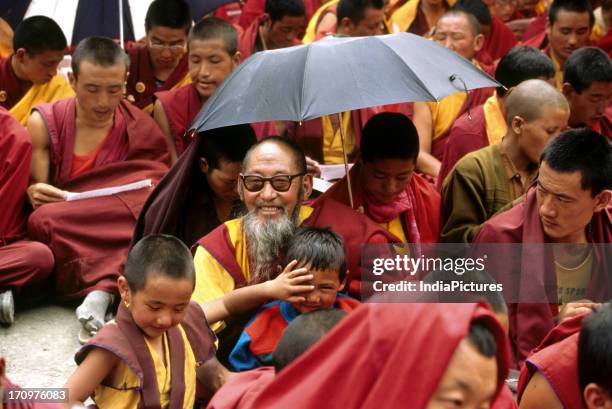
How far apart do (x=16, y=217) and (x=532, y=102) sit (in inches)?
102

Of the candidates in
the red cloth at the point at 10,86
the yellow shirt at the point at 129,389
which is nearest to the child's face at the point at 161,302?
the yellow shirt at the point at 129,389

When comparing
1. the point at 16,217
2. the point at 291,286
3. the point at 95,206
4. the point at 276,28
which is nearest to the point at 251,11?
the point at 276,28

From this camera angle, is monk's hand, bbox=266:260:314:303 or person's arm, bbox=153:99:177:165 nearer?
monk's hand, bbox=266:260:314:303

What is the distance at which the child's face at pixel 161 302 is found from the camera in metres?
4.09

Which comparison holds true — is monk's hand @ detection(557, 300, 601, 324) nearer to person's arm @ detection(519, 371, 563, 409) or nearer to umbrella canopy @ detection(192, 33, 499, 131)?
person's arm @ detection(519, 371, 563, 409)

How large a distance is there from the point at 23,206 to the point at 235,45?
1.66m

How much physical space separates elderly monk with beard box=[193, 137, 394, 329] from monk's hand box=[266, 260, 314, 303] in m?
0.35

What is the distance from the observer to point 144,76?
25.2 ft

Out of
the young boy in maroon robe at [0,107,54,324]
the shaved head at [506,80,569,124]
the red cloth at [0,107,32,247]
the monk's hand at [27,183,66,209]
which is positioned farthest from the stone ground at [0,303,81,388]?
the shaved head at [506,80,569,124]

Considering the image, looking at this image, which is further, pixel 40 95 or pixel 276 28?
pixel 276 28

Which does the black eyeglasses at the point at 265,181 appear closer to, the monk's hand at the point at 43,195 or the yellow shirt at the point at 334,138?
the monk's hand at the point at 43,195

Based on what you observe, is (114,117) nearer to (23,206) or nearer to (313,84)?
(23,206)

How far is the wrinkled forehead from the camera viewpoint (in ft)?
16.3

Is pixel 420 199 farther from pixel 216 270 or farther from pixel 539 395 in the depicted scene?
pixel 539 395
